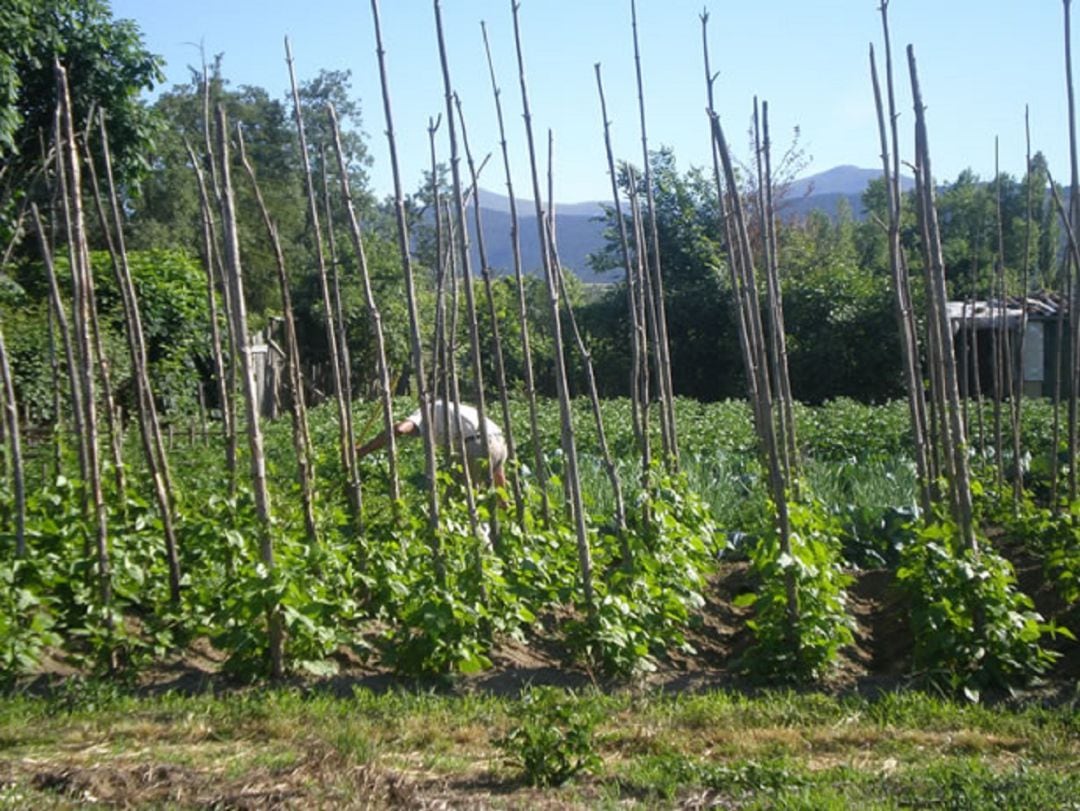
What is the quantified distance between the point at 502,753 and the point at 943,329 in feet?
9.46

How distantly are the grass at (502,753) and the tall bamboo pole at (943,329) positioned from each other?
2.97 feet

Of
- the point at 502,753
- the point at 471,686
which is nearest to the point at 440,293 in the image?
the point at 471,686

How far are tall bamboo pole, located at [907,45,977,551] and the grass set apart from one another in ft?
2.97

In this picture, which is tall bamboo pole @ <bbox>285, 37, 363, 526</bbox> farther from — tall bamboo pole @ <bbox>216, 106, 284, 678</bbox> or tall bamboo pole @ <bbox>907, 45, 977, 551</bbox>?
tall bamboo pole @ <bbox>907, 45, 977, 551</bbox>

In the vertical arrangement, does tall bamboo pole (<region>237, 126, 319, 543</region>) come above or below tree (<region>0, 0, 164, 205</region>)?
below

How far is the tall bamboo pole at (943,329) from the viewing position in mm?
5477

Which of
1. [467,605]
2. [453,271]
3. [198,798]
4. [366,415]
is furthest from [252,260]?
[198,798]

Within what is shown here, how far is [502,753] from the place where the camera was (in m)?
4.32

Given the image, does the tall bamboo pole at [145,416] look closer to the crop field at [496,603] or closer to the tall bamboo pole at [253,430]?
the crop field at [496,603]

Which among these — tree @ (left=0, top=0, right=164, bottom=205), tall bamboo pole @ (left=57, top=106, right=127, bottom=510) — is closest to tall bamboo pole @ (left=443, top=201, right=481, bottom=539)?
tall bamboo pole @ (left=57, top=106, right=127, bottom=510)

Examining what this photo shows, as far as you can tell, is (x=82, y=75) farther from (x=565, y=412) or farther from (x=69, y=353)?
(x=565, y=412)

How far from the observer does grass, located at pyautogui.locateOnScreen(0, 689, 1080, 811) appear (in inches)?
148

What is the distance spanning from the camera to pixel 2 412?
6332 mm

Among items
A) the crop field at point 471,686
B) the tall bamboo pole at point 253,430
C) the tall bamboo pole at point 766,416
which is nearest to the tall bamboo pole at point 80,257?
the crop field at point 471,686
